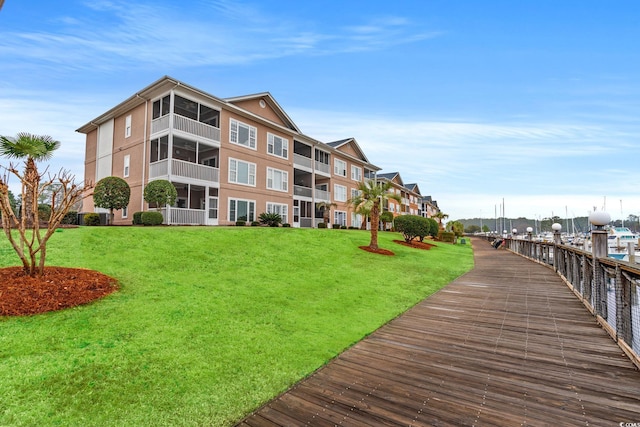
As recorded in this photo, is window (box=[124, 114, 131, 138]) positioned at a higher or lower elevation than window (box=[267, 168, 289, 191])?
higher

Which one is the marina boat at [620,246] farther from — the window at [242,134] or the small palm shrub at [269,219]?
the window at [242,134]

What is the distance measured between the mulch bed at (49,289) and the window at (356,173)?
3485cm

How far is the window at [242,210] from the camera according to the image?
23141 mm

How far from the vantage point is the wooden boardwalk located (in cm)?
322

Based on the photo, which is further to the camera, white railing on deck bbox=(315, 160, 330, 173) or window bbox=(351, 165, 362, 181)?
window bbox=(351, 165, 362, 181)

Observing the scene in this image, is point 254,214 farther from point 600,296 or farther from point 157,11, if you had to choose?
point 600,296

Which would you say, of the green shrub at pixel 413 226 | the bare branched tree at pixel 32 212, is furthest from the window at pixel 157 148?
the green shrub at pixel 413 226

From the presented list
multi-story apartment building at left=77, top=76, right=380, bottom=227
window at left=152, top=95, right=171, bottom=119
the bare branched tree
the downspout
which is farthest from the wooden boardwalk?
window at left=152, top=95, right=171, bottom=119

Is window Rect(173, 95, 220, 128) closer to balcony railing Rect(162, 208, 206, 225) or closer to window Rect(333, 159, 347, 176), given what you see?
balcony railing Rect(162, 208, 206, 225)

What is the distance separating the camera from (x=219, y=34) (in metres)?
12.5

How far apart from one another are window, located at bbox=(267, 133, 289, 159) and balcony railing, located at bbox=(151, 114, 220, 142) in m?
5.61

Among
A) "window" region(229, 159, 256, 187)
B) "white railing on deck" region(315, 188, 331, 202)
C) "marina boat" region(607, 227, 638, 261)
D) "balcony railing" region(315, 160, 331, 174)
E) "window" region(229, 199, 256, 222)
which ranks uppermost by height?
"balcony railing" region(315, 160, 331, 174)

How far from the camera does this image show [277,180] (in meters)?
27.5

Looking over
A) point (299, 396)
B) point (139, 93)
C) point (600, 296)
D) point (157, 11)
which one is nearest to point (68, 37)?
point (157, 11)
